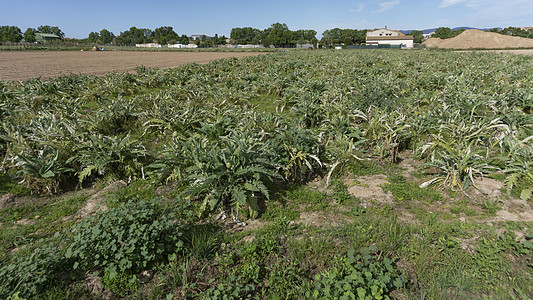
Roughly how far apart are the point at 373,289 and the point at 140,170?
4.89 m

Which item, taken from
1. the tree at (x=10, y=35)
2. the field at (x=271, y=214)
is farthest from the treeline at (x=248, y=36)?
the field at (x=271, y=214)

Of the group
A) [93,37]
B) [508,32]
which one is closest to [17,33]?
[93,37]

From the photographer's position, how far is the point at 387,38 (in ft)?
356

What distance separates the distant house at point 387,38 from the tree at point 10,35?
169543 millimetres

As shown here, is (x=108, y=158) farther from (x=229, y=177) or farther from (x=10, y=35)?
(x=10, y=35)

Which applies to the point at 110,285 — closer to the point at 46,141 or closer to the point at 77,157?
the point at 77,157

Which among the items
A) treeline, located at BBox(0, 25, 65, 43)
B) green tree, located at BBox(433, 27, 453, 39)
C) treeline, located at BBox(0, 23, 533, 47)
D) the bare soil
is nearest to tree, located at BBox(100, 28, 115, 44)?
treeline, located at BBox(0, 23, 533, 47)

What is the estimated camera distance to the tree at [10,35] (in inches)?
4599

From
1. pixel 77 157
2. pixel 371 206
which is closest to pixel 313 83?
pixel 371 206

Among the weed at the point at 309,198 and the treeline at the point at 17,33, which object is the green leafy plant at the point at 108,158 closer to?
the weed at the point at 309,198

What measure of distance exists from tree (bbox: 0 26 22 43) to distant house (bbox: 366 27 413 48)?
16954 cm

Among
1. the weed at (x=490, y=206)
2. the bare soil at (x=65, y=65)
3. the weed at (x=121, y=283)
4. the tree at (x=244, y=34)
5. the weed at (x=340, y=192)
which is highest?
the tree at (x=244, y=34)

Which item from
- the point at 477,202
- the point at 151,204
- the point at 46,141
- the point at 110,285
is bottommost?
the point at 110,285

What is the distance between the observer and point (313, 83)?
11070 mm
